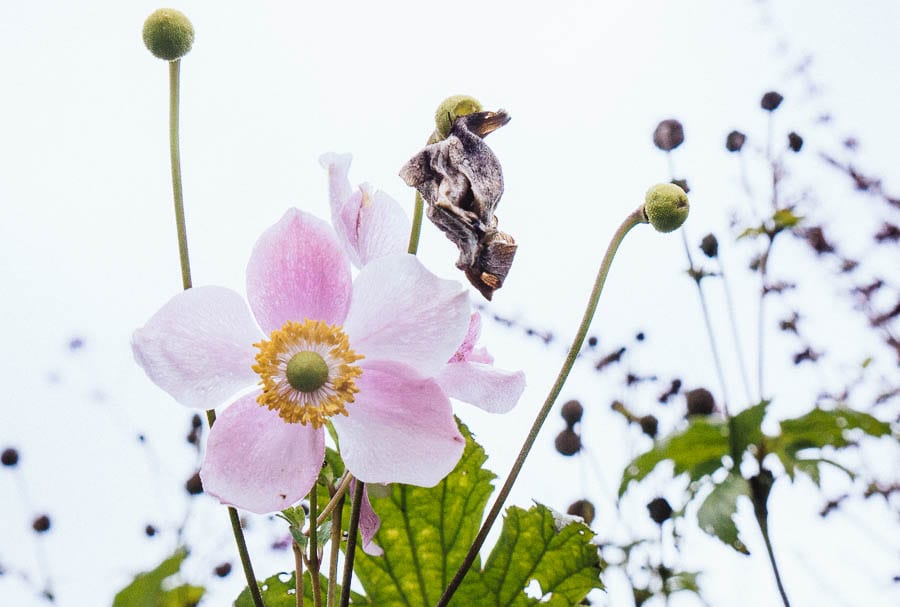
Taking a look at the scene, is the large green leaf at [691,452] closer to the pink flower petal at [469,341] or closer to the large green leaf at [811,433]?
the large green leaf at [811,433]

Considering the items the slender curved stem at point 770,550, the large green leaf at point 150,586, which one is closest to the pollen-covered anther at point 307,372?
the large green leaf at point 150,586

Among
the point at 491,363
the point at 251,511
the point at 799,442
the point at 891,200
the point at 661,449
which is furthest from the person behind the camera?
the point at 891,200

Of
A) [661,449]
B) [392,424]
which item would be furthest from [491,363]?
[661,449]

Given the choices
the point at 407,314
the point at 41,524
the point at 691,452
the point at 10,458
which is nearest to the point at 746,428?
the point at 691,452

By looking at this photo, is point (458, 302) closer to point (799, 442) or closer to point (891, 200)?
point (799, 442)

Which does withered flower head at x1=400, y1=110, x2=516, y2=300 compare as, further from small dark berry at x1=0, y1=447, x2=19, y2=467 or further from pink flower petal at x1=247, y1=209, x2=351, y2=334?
small dark berry at x1=0, y1=447, x2=19, y2=467
